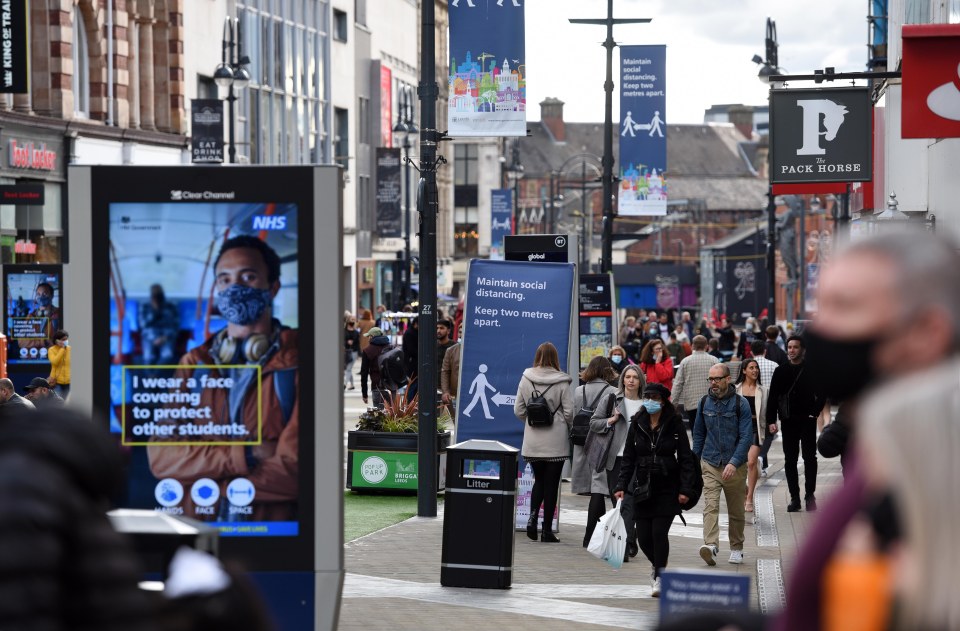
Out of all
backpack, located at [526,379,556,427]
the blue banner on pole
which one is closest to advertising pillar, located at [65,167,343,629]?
backpack, located at [526,379,556,427]

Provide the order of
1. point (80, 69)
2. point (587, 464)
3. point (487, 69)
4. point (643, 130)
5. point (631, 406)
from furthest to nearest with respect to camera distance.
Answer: point (80, 69) → point (643, 130) → point (487, 69) → point (587, 464) → point (631, 406)

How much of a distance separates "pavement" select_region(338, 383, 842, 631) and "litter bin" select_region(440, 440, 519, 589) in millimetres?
151

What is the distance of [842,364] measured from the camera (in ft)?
8.89

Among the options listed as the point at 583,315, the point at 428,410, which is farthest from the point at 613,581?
the point at 583,315

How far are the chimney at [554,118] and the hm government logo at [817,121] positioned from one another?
5794 inches

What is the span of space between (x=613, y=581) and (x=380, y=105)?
60226 mm

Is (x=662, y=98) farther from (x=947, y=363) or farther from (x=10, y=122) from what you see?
(x=947, y=363)

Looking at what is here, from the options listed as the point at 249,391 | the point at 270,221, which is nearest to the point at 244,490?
the point at 249,391

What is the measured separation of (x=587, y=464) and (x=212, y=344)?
7617 mm

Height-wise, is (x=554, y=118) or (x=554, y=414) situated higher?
(x=554, y=118)

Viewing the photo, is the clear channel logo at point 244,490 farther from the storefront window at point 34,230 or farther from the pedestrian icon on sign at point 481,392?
the storefront window at point 34,230

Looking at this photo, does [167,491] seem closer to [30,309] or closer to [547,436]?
[547,436]

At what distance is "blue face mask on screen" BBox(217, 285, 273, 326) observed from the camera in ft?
26.1

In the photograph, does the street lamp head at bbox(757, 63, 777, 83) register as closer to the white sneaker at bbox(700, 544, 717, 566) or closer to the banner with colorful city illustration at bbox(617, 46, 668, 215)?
the banner with colorful city illustration at bbox(617, 46, 668, 215)
